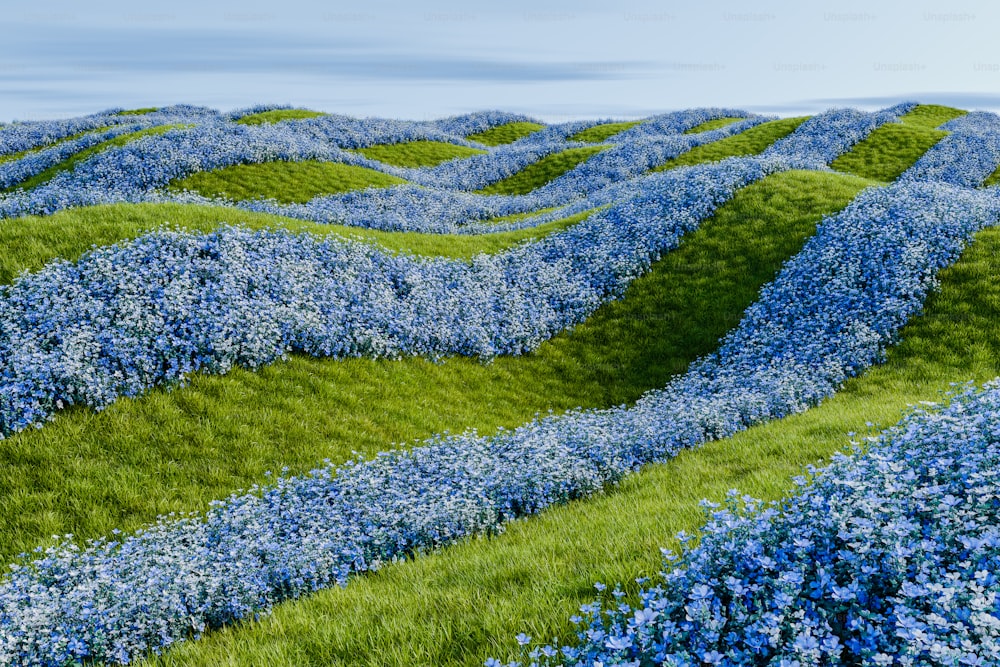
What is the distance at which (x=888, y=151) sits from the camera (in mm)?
45094

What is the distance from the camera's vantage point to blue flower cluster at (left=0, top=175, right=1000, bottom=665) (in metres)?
5.00

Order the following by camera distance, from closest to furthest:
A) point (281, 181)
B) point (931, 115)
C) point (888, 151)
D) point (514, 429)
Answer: point (514, 429) → point (281, 181) → point (888, 151) → point (931, 115)

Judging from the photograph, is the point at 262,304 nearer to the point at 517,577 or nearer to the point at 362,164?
the point at 517,577

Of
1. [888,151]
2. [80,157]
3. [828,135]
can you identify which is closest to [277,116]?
[80,157]

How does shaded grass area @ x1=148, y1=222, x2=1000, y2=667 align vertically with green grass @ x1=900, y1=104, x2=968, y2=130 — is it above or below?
below

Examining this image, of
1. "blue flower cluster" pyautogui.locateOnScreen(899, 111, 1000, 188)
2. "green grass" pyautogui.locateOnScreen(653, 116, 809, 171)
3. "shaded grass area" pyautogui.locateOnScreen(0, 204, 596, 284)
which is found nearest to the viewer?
"shaded grass area" pyautogui.locateOnScreen(0, 204, 596, 284)

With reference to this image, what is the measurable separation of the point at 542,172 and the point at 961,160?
28909mm

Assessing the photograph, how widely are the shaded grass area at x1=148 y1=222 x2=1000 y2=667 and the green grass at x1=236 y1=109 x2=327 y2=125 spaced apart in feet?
203

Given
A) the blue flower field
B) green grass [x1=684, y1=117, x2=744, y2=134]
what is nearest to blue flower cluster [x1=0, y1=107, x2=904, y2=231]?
the blue flower field

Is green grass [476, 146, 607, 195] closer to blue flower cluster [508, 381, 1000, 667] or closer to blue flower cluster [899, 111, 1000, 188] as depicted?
blue flower cluster [899, 111, 1000, 188]

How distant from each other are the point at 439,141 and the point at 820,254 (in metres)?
48.6

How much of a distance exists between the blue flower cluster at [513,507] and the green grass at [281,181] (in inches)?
735

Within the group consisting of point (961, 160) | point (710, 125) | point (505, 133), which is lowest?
point (961, 160)

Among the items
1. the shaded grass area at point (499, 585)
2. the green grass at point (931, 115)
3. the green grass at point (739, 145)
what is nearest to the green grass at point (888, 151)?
the green grass at point (739, 145)
